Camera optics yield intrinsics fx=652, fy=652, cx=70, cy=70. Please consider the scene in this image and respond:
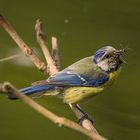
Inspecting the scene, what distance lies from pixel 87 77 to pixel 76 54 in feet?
6.78

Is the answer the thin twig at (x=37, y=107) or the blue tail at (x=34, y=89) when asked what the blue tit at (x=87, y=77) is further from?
the thin twig at (x=37, y=107)

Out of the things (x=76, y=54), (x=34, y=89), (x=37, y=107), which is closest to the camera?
(x=37, y=107)

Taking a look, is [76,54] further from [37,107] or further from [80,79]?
[37,107]

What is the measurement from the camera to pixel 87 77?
114 inches

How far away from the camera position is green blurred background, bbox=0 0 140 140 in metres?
4.06

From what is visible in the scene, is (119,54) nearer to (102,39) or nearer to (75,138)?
(75,138)

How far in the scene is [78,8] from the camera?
5.88 m

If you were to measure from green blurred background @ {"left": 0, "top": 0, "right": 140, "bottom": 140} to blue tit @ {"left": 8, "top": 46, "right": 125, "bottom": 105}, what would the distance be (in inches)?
43.3

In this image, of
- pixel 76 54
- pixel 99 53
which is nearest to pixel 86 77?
pixel 99 53

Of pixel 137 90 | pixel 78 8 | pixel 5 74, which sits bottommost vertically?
pixel 137 90

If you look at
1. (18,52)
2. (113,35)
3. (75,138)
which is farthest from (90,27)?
(75,138)

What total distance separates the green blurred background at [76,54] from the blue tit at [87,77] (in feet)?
3.61

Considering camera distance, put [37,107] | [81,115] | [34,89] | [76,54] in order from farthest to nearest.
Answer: [76,54]
[81,115]
[34,89]
[37,107]

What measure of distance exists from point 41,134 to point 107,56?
4.23 feet
